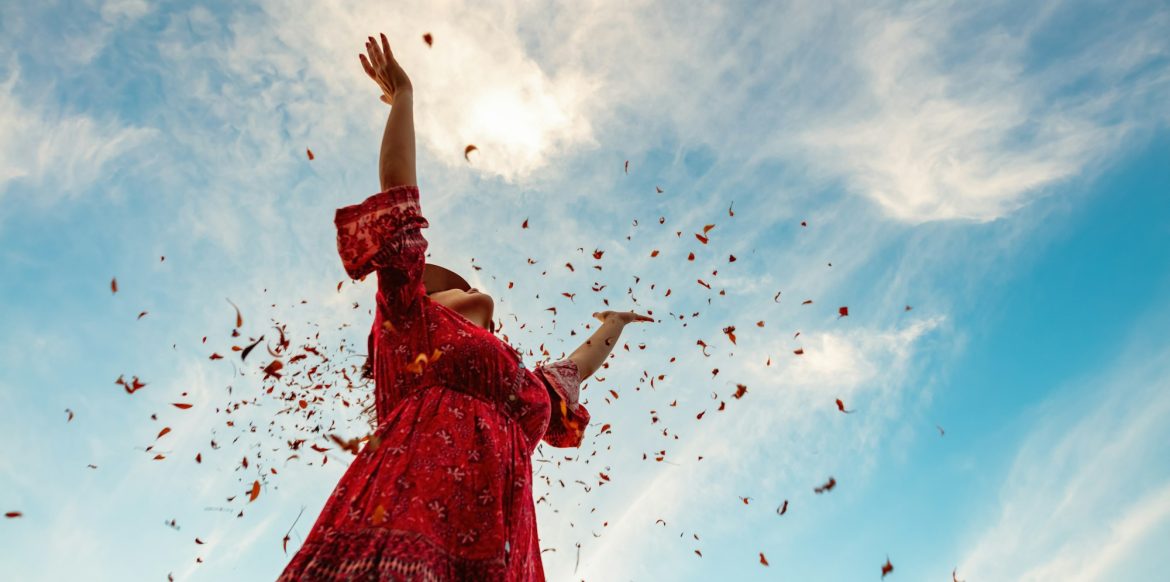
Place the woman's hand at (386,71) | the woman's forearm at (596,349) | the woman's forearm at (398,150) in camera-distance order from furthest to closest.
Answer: the woman's forearm at (596,349)
the woman's hand at (386,71)
the woman's forearm at (398,150)

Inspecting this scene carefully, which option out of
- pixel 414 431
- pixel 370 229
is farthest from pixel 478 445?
pixel 370 229

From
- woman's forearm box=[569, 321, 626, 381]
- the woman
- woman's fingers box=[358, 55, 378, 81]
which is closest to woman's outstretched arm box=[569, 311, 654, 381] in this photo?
woman's forearm box=[569, 321, 626, 381]

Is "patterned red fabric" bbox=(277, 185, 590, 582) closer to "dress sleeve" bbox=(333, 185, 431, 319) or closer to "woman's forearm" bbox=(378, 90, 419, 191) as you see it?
"dress sleeve" bbox=(333, 185, 431, 319)

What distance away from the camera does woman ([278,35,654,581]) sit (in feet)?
8.18

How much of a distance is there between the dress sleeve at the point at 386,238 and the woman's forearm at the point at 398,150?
0.08 metres

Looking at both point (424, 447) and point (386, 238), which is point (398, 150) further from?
point (424, 447)

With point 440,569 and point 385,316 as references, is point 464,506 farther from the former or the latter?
point 385,316

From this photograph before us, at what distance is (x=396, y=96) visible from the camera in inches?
139

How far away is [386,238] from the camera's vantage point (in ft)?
9.66

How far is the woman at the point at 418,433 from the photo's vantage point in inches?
98.2

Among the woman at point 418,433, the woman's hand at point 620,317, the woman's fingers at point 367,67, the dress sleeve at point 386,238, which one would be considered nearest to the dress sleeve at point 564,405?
the woman at point 418,433

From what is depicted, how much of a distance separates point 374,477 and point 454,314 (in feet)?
3.21

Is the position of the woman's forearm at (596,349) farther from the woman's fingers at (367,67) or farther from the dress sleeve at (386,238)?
the woman's fingers at (367,67)

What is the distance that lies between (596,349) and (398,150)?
2.04 meters
